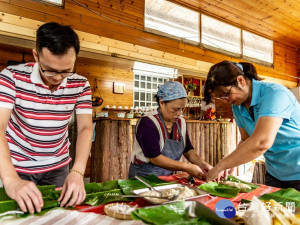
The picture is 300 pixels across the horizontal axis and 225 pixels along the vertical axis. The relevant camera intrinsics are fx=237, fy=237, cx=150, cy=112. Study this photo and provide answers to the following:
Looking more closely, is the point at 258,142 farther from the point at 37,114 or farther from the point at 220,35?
the point at 220,35

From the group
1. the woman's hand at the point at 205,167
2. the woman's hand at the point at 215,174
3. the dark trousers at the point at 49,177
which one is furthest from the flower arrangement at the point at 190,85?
the dark trousers at the point at 49,177

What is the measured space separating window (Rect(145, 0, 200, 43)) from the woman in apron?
3.80 m

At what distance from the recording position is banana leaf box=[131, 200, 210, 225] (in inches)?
31.9

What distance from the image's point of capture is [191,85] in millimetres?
6398

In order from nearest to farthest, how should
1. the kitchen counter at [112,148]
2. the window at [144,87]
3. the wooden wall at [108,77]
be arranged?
the kitchen counter at [112,148], the wooden wall at [108,77], the window at [144,87]

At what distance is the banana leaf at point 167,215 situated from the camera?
2.65 ft

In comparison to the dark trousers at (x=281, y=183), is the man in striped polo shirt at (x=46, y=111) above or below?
above

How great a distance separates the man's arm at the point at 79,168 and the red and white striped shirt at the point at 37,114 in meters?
0.10

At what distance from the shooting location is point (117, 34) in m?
5.10

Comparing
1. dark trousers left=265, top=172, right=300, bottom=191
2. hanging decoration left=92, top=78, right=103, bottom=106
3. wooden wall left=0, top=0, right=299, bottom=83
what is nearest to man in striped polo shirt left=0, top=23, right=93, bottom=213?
dark trousers left=265, top=172, right=300, bottom=191

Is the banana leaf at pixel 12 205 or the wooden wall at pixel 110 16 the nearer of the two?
the banana leaf at pixel 12 205

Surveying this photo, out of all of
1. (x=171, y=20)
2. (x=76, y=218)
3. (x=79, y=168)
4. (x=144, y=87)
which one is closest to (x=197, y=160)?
(x=79, y=168)

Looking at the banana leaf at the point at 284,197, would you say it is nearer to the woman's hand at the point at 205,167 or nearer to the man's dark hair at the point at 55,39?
the woman's hand at the point at 205,167

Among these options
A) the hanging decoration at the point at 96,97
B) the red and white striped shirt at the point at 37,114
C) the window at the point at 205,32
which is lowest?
the red and white striped shirt at the point at 37,114
